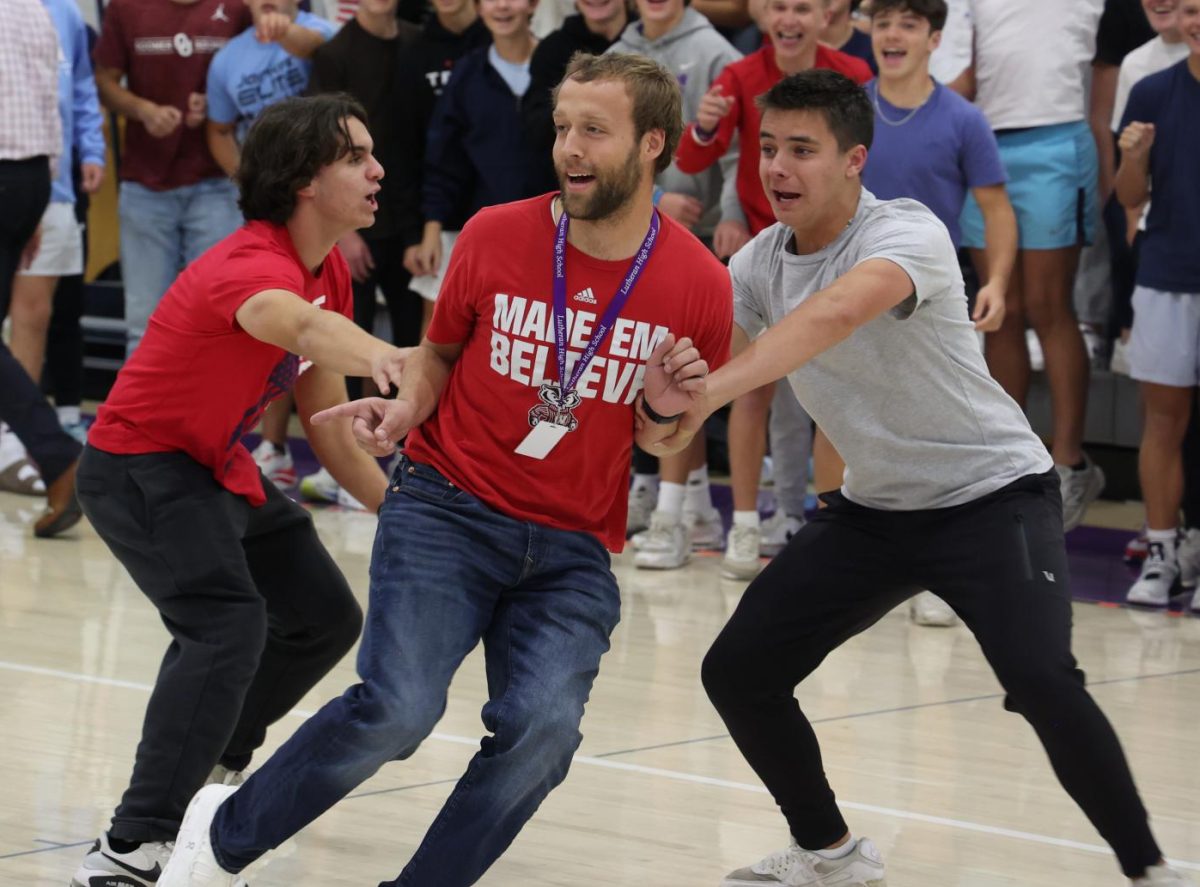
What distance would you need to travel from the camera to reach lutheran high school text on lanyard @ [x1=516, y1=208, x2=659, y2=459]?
343cm

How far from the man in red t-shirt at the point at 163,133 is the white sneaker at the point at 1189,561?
174 inches

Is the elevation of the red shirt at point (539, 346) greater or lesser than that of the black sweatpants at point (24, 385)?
greater

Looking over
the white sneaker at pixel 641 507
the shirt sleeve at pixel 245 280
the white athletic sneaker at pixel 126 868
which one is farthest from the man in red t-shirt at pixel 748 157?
the white athletic sneaker at pixel 126 868

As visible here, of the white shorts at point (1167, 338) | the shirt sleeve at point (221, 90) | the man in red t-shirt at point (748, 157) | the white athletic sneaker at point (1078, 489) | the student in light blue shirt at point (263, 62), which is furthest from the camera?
the shirt sleeve at point (221, 90)

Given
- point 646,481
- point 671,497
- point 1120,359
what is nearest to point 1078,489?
point 1120,359

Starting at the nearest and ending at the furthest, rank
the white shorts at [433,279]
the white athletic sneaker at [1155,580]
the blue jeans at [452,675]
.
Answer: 1. the blue jeans at [452,675]
2. the white athletic sneaker at [1155,580]
3. the white shorts at [433,279]

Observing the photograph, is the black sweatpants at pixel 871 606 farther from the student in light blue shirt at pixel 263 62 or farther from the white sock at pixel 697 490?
the student in light blue shirt at pixel 263 62

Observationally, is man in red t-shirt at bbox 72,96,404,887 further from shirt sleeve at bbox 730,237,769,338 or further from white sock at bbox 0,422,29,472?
white sock at bbox 0,422,29,472

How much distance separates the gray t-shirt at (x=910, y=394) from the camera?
3.76 m

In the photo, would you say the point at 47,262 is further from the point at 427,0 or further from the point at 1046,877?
the point at 1046,877

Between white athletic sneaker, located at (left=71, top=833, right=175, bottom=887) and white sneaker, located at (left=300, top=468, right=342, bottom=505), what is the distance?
481cm

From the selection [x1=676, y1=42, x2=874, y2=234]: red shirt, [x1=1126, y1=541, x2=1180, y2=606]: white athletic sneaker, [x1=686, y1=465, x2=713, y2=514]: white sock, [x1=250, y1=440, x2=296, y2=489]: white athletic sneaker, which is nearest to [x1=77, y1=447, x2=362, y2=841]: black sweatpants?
[x1=676, y1=42, x2=874, y2=234]: red shirt

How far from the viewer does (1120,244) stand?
24.5 ft

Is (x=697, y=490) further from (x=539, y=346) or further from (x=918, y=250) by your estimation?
(x=539, y=346)
